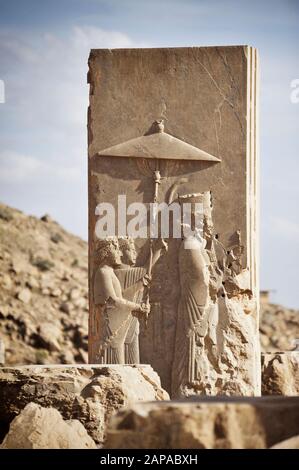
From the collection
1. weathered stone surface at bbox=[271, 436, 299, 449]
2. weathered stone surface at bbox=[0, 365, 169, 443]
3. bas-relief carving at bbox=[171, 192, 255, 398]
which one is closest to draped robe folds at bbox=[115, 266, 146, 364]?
bas-relief carving at bbox=[171, 192, 255, 398]

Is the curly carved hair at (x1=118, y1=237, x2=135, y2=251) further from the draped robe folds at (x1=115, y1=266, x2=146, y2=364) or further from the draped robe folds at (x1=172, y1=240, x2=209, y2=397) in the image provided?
the draped robe folds at (x1=172, y1=240, x2=209, y2=397)

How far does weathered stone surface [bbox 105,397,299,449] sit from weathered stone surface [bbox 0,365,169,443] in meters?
3.46

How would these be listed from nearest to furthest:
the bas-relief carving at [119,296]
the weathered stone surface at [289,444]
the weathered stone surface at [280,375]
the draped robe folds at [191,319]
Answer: the weathered stone surface at [289,444], the draped robe folds at [191,319], the bas-relief carving at [119,296], the weathered stone surface at [280,375]

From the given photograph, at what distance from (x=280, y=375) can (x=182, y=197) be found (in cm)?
244

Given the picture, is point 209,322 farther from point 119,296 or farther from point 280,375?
point 280,375

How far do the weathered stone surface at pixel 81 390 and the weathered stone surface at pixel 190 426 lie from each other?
11.3 feet

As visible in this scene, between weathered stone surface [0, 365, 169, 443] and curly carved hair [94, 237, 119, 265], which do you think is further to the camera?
curly carved hair [94, 237, 119, 265]

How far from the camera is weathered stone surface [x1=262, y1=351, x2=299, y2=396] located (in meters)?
15.1

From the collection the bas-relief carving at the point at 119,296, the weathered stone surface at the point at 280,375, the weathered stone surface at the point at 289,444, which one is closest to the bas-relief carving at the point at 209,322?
the bas-relief carving at the point at 119,296

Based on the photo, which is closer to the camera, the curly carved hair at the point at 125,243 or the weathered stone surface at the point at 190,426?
the weathered stone surface at the point at 190,426

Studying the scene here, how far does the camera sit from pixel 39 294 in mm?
28766

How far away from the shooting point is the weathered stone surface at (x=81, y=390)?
11.8 meters

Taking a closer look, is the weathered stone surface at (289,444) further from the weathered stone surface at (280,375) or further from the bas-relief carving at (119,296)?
the weathered stone surface at (280,375)
